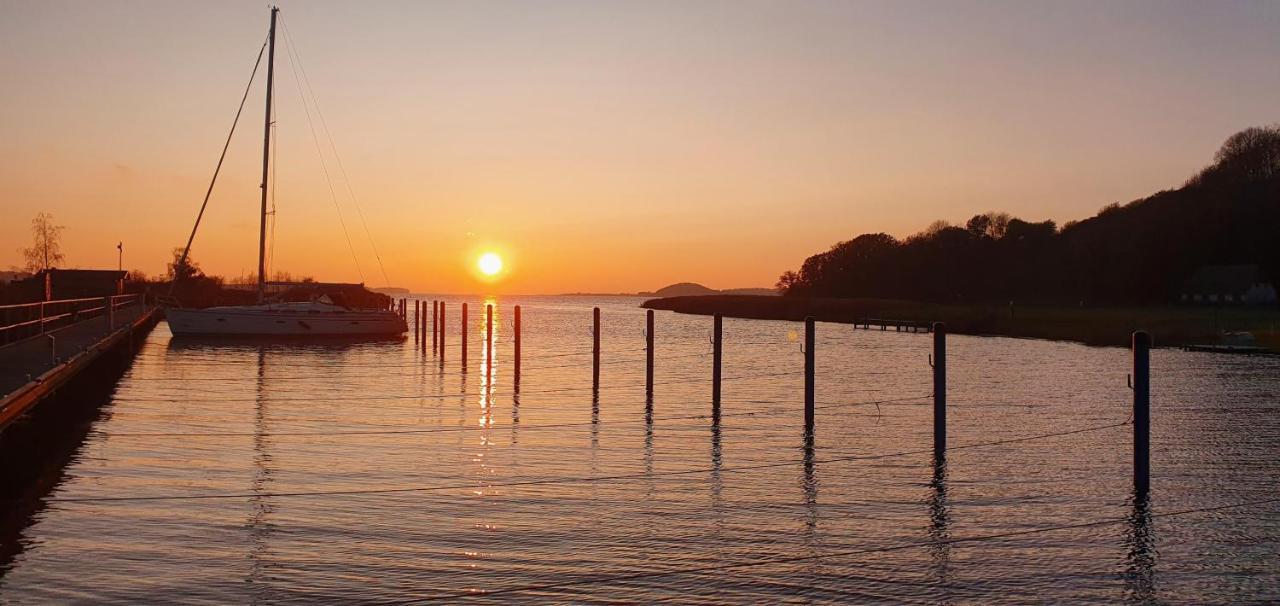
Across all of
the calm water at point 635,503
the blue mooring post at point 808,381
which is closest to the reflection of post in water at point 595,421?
the calm water at point 635,503

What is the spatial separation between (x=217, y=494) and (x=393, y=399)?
12723mm

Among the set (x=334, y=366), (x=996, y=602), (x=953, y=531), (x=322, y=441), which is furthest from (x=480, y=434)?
(x=334, y=366)

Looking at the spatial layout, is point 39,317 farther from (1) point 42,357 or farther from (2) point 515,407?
(2) point 515,407

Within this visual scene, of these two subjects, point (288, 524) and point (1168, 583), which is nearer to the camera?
point (1168, 583)

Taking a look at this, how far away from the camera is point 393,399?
24812 mm

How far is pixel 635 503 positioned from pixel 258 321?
47.4 metres

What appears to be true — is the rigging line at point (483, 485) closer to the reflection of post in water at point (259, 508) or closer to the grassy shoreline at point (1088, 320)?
the reflection of post in water at point (259, 508)

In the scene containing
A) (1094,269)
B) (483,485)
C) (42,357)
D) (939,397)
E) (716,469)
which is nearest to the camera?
(483,485)

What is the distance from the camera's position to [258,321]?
2160 inches

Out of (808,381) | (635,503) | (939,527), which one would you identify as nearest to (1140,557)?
(939,527)

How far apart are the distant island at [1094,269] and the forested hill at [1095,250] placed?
154 mm

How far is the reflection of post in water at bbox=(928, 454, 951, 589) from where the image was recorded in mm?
9148

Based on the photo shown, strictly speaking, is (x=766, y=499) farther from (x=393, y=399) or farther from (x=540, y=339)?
(x=540, y=339)

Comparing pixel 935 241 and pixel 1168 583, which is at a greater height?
pixel 935 241
